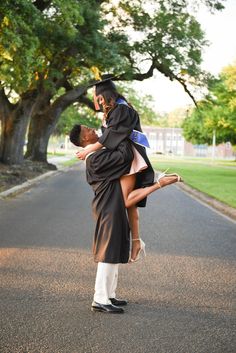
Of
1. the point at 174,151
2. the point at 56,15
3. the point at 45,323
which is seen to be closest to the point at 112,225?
the point at 45,323

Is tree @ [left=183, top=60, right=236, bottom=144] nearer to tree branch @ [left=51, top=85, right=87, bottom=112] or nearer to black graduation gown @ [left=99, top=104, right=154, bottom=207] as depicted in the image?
tree branch @ [left=51, top=85, right=87, bottom=112]

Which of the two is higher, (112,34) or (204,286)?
(112,34)

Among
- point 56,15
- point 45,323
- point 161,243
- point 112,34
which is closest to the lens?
point 45,323

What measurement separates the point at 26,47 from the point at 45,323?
1334cm

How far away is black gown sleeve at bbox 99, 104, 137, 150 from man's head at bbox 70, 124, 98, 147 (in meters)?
0.23

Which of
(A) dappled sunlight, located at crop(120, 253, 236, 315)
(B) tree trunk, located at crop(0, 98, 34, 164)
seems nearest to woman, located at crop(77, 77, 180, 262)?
(A) dappled sunlight, located at crop(120, 253, 236, 315)

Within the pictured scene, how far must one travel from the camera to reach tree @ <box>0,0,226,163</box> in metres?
16.7

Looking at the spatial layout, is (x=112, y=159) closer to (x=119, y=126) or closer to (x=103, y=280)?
(x=119, y=126)

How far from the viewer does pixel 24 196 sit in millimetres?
16609

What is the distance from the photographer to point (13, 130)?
2680 centimetres

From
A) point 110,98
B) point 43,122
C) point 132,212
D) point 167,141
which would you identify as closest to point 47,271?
point 132,212

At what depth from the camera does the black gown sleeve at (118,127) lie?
16.0 feet

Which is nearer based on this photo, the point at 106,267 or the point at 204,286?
the point at 106,267

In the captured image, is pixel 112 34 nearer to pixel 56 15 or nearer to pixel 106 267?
pixel 56 15
